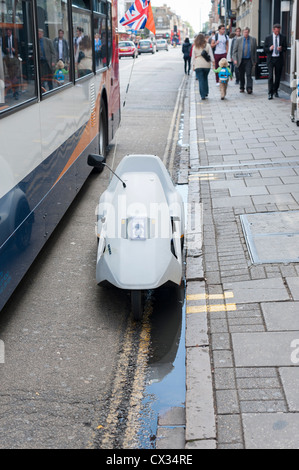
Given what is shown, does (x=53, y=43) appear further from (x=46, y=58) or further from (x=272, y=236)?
(x=272, y=236)

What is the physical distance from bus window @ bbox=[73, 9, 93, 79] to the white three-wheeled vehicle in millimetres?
2876

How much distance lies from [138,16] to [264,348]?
981cm

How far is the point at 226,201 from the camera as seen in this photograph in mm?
8312

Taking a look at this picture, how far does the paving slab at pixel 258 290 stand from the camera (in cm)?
526

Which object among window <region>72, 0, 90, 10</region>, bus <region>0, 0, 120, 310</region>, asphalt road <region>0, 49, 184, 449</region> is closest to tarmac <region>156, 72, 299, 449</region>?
asphalt road <region>0, 49, 184, 449</region>

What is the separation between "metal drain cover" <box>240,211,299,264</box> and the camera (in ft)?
20.2

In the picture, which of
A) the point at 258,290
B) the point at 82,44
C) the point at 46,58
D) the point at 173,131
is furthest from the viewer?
the point at 173,131

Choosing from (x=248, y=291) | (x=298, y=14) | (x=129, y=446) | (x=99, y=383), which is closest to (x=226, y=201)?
(x=248, y=291)

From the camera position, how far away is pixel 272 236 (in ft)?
22.0

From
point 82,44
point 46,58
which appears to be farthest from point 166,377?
point 82,44

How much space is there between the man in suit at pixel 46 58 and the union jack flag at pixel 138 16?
6037 mm

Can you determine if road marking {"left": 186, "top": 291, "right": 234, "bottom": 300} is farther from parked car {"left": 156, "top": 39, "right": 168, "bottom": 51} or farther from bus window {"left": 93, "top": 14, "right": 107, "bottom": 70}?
parked car {"left": 156, "top": 39, "right": 168, "bottom": 51}

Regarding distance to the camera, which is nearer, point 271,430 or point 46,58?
point 271,430
